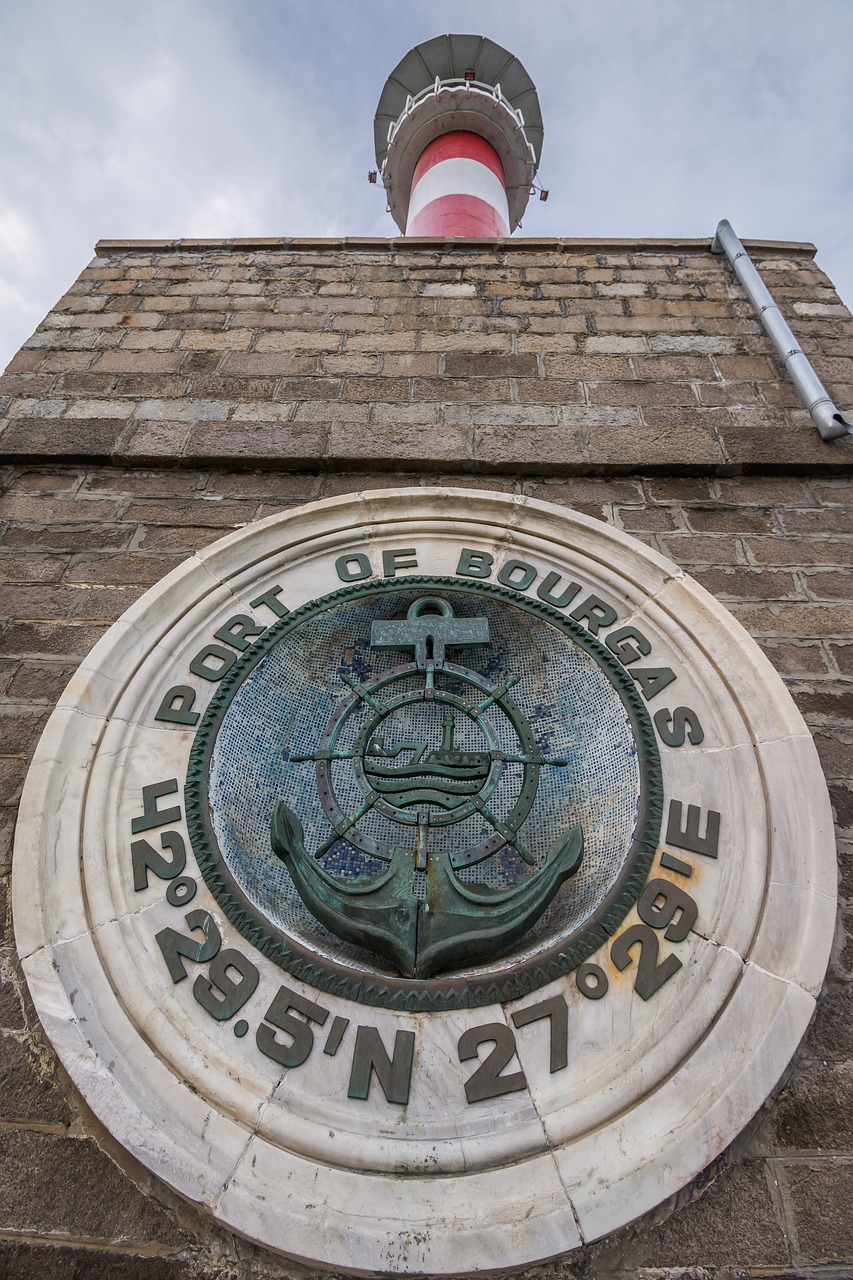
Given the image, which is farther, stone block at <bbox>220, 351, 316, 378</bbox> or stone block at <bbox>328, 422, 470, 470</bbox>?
stone block at <bbox>220, 351, 316, 378</bbox>

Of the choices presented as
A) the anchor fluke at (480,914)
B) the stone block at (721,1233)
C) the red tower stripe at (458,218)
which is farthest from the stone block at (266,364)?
the red tower stripe at (458,218)

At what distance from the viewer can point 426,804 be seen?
2484 mm

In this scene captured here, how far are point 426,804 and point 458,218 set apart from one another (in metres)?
6.66

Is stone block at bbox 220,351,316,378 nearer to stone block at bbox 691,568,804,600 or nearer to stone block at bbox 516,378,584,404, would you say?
stone block at bbox 516,378,584,404

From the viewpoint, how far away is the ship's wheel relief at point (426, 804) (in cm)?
209

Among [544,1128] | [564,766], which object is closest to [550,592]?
[564,766]

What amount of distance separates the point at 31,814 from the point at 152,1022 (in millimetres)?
726

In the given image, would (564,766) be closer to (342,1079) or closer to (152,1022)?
(342,1079)

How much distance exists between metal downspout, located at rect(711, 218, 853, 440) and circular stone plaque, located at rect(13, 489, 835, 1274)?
117 centimetres

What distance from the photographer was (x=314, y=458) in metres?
3.30

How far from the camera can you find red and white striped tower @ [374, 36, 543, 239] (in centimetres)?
812

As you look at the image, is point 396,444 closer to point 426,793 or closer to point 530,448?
point 530,448

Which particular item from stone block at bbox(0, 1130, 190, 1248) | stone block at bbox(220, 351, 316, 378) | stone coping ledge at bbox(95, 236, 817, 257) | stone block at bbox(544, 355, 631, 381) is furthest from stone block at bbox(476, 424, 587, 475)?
stone block at bbox(0, 1130, 190, 1248)

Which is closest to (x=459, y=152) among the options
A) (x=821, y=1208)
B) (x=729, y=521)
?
(x=729, y=521)
